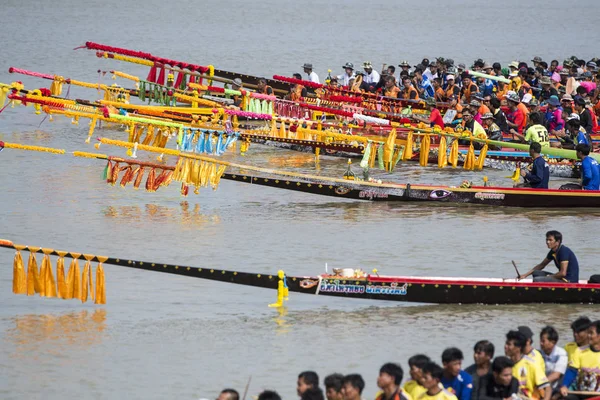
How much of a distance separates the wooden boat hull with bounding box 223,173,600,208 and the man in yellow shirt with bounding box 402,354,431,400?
980cm

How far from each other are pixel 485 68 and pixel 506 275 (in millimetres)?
14826

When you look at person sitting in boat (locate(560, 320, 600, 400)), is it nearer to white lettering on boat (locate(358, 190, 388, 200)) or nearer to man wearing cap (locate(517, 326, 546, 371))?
man wearing cap (locate(517, 326, 546, 371))

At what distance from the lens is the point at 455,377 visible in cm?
1084

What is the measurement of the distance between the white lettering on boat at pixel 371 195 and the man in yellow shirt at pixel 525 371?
9653 mm

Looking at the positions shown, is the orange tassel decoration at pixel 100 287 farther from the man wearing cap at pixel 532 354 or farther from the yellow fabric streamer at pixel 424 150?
the yellow fabric streamer at pixel 424 150

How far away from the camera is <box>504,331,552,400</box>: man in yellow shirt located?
11.1 metres

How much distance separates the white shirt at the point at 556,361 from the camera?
37.3ft

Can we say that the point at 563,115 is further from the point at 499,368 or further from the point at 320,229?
Result: the point at 499,368

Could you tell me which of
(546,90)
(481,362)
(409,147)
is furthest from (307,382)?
(546,90)

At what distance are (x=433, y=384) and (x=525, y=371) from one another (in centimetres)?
115

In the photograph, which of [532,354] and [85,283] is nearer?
[532,354]

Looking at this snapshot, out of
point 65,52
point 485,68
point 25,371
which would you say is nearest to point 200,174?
point 25,371

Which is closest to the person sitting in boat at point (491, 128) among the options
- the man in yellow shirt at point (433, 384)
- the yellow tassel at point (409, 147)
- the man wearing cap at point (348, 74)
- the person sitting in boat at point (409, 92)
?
the yellow tassel at point (409, 147)

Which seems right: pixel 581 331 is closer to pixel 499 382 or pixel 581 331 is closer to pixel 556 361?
pixel 556 361
